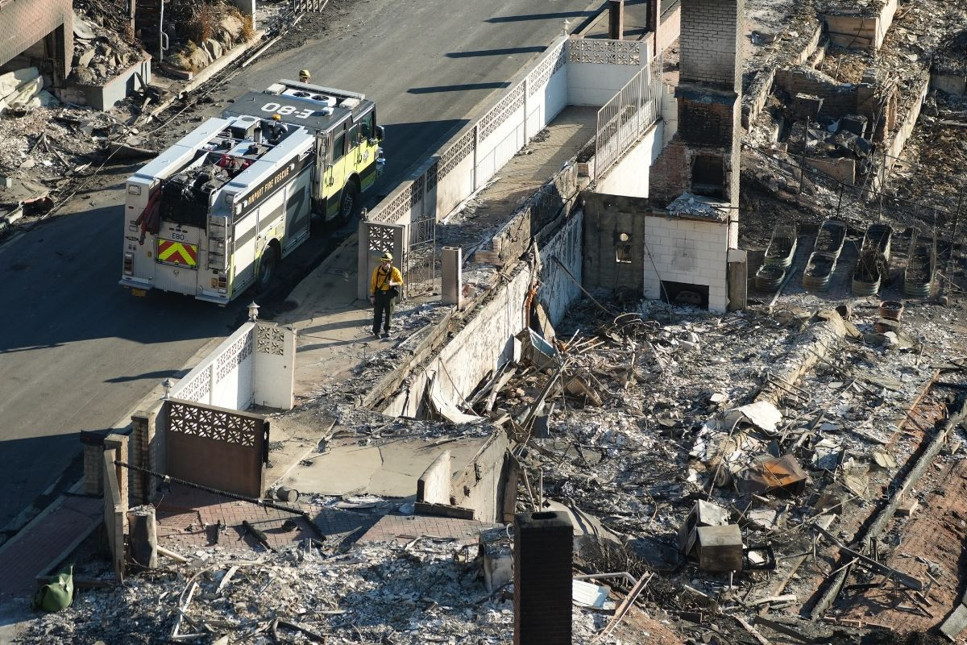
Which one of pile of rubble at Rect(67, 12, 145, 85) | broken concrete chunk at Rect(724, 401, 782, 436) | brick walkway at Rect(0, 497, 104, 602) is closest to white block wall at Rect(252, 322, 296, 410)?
brick walkway at Rect(0, 497, 104, 602)

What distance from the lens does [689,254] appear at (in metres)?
33.2

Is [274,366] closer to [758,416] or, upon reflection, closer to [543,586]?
[543,586]

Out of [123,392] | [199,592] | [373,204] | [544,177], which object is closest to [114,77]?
[373,204]

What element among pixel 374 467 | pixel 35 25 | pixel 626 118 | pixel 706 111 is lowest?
pixel 374 467

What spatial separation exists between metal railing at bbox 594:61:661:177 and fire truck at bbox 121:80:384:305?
5129 mm

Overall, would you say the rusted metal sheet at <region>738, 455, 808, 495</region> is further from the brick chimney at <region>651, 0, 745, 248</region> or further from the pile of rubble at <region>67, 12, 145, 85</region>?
the pile of rubble at <region>67, 12, 145, 85</region>

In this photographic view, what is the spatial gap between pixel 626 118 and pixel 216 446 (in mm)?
15733

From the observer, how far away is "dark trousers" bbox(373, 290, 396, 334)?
27719mm

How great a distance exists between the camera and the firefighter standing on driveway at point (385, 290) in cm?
2752

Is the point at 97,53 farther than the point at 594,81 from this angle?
No

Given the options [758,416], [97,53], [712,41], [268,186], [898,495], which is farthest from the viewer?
[97,53]

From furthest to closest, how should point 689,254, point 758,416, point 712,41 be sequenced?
1. point 689,254
2. point 712,41
3. point 758,416

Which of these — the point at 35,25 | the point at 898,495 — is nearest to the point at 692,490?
the point at 898,495

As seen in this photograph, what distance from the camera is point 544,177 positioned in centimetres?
3444
